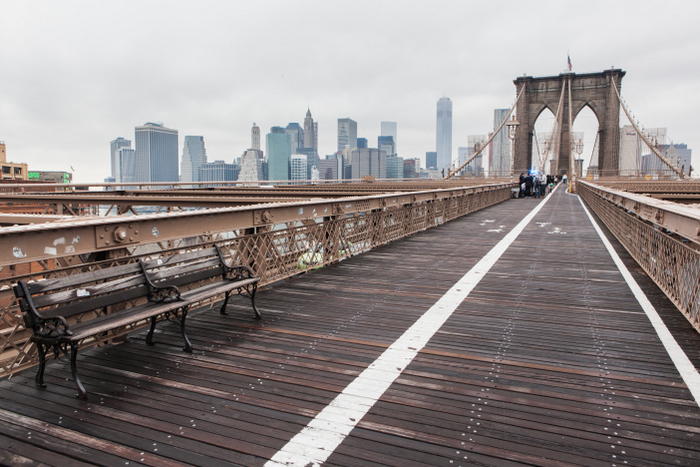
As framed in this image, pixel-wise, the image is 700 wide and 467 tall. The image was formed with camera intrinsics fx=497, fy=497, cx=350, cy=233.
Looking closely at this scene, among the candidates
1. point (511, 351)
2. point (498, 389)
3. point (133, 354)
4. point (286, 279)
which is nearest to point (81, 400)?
point (133, 354)

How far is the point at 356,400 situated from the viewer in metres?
3.58

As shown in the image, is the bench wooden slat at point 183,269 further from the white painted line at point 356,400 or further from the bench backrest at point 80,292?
the white painted line at point 356,400

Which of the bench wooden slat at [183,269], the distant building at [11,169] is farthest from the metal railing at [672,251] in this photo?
the distant building at [11,169]

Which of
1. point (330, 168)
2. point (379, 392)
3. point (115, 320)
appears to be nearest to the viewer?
point (379, 392)

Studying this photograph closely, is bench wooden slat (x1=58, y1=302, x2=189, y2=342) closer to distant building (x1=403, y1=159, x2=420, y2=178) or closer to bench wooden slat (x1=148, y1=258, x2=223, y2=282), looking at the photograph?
bench wooden slat (x1=148, y1=258, x2=223, y2=282)

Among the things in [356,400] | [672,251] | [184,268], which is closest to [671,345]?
[672,251]

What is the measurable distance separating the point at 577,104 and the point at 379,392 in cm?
10605

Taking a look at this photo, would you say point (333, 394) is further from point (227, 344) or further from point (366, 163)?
point (366, 163)

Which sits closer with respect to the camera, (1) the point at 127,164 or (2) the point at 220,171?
(2) the point at 220,171

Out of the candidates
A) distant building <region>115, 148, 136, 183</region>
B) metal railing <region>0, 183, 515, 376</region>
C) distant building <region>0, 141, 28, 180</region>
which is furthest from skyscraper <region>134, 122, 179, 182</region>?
metal railing <region>0, 183, 515, 376</region>

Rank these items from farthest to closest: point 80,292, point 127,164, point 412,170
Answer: point 412,170 → point 127,164 → point 80,292

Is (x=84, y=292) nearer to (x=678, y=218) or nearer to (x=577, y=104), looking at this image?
(x=678, y=218)

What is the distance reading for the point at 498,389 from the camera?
3809 mm

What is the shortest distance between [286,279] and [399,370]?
384 cm
